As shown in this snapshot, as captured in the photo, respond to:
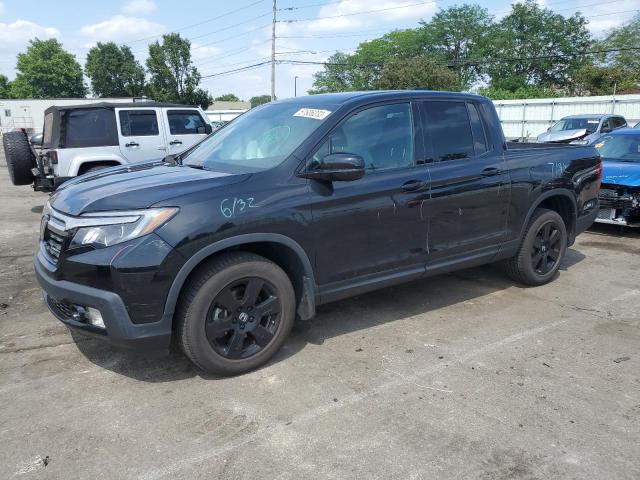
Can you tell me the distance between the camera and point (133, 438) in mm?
2857

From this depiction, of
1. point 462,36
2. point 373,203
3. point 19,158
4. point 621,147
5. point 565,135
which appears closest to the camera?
point 373,203

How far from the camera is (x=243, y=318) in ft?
11.5

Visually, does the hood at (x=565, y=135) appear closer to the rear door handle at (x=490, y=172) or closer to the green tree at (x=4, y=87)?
the rear door handle at (x=490, y=172)

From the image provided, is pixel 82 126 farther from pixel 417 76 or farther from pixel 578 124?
pixel 417 76

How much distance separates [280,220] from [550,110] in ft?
90.7

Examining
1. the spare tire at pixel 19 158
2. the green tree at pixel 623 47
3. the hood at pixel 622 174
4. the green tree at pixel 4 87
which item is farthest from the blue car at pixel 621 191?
the green tree at pixel 4 87

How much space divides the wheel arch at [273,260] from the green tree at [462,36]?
226 feet

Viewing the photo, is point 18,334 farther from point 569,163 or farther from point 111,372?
point 569,163

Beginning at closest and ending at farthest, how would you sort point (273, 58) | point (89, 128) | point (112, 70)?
point (89, 128) → point (273, 58) → point (112, 70)

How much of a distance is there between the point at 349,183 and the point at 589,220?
11.4 feet

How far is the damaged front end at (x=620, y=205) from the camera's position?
7.40m

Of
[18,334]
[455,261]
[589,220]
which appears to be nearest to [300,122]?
[455,261]

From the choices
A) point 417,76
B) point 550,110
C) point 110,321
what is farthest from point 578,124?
point 417,76

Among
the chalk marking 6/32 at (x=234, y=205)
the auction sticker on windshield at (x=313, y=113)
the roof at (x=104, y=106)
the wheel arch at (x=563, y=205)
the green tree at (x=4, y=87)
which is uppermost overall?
the green tree at (x=4, y=87)
